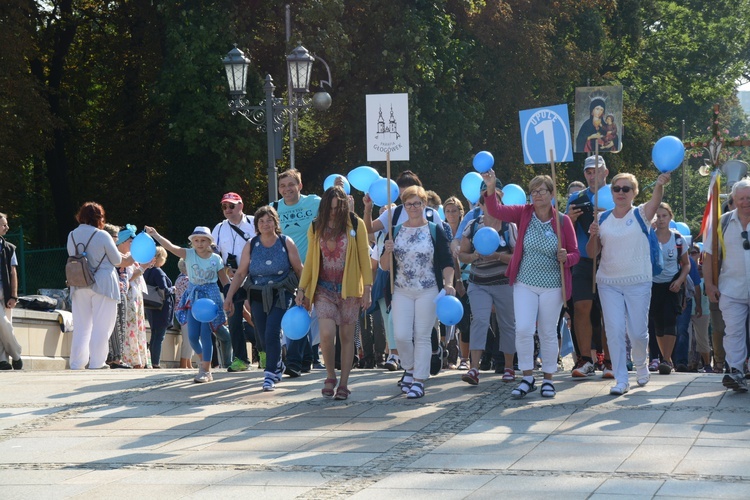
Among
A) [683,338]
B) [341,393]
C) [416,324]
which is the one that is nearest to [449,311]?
[416,324]

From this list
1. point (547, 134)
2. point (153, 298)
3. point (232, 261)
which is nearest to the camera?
point (547, 134)

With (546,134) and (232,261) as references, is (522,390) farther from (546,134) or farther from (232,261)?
(232,261)

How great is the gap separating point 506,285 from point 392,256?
1356mm

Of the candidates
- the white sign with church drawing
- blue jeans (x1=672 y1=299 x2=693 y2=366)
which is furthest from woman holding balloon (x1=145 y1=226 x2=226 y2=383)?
blue jeans (x1=672 y1=299 x2=693 y2=366)

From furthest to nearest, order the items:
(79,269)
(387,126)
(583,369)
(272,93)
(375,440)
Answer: (272,93) → (79,269) → (387,126) → (583,369) → (375,440)

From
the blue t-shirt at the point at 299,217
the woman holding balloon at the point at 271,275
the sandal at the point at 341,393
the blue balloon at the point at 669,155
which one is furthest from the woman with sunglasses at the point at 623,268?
the blue t-shirt at the point at 299,217

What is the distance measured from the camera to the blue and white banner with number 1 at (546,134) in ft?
36.6

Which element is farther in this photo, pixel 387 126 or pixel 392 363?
pixel 392 363

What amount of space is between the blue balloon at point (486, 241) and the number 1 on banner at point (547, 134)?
87cm

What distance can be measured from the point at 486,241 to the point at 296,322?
1.79 meters

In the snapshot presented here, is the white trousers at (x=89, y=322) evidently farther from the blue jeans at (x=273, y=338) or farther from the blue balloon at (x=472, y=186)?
the blue balloon at (x=472, y=186)

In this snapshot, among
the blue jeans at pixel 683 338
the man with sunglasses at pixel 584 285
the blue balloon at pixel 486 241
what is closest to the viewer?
the blue balloon at pixel 486 241

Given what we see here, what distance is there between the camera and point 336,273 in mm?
10703

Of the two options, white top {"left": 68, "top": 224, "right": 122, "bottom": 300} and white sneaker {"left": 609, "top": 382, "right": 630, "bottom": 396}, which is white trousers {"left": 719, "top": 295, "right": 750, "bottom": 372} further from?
white top {"left": 68, "top": 224, "right": 122, "bottom": 300}
